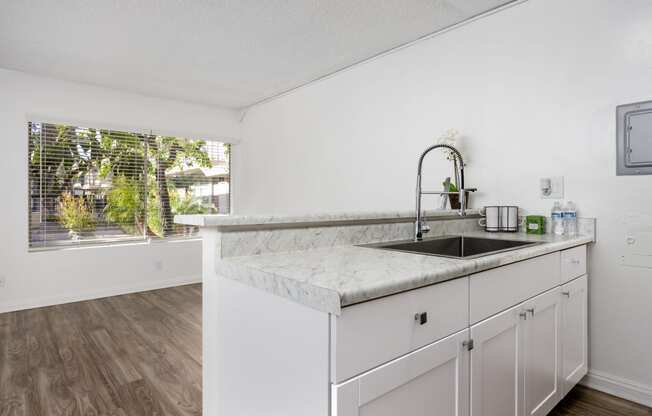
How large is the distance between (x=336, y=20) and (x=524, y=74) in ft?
4.36

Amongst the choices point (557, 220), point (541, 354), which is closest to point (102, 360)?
point (541, 354)

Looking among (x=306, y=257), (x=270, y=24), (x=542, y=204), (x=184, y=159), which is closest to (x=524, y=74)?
(x=542, y=204)

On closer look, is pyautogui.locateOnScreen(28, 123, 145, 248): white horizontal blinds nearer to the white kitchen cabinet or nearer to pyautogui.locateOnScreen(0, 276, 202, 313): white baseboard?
pyautogui.locateOnScreen(0, 276, 202, 313): white baseboard

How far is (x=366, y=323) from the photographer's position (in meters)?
0.88

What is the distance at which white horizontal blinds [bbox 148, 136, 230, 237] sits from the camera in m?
4.61

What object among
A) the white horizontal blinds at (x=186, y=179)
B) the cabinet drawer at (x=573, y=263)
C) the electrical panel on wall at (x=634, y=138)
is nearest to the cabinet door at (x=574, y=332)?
the cabinet drawer at (x=573, y=263)

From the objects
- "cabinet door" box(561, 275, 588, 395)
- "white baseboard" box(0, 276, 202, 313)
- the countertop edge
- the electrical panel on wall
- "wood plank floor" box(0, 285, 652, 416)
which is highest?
the electrical panel on wall

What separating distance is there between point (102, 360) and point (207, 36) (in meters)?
2.42

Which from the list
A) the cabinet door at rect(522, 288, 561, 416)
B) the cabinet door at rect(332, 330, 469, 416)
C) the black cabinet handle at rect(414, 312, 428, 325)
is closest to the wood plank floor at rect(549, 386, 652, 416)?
the cabinet door at rect(522, 288, 561, 416)

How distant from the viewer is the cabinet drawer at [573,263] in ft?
5.91

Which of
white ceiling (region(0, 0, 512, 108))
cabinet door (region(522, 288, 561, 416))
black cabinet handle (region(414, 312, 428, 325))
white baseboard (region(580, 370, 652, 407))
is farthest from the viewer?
white ceiling (region(0, 0, 512, 108))

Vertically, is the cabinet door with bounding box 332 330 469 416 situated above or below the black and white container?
below

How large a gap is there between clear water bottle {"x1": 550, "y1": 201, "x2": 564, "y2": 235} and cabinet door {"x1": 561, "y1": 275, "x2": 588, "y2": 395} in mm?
277

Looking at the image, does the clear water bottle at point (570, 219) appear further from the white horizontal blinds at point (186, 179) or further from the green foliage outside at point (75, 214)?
the green foliage outside at point (75, 214)
